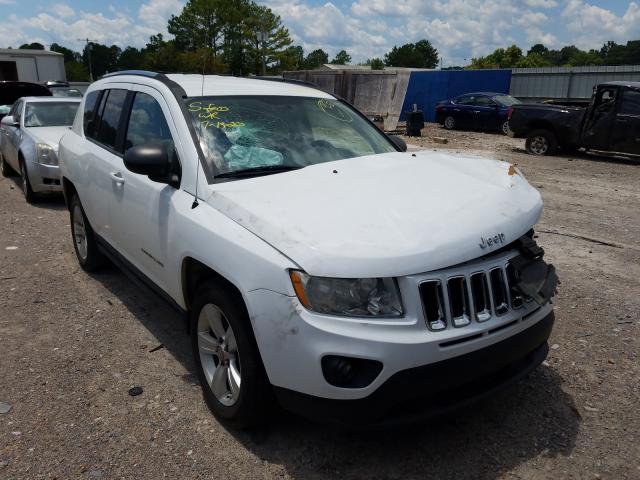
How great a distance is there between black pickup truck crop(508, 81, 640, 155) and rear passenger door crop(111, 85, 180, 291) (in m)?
12.4

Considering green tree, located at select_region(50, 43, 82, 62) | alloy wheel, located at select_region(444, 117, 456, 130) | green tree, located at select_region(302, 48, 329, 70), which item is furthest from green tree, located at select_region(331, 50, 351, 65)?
alloy wheel, located at select_region(444, 117, 456, 130)

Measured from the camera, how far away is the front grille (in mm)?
2480

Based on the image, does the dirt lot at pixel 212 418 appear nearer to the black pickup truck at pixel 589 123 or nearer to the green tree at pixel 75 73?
the black pickup truck at pixel 589 123

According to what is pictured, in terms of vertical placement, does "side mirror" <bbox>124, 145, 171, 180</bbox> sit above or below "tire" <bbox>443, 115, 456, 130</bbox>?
above

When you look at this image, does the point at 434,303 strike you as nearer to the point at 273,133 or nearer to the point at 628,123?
the point at 273,133

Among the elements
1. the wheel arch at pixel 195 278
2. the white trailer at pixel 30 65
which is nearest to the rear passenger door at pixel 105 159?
the wheel arch at pixel 195 278

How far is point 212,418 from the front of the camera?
3189 mm

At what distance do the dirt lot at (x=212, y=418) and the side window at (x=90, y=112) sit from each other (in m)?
1.43

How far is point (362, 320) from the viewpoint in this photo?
242 cm

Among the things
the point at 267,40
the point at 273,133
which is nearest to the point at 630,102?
the point at 273,133

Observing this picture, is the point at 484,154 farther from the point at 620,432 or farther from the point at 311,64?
the point at 311,64

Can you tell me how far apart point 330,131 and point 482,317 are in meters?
1.96

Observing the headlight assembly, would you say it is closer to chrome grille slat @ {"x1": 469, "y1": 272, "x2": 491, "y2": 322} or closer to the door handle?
the door handle

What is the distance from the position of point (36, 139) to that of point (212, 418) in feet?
23.8
